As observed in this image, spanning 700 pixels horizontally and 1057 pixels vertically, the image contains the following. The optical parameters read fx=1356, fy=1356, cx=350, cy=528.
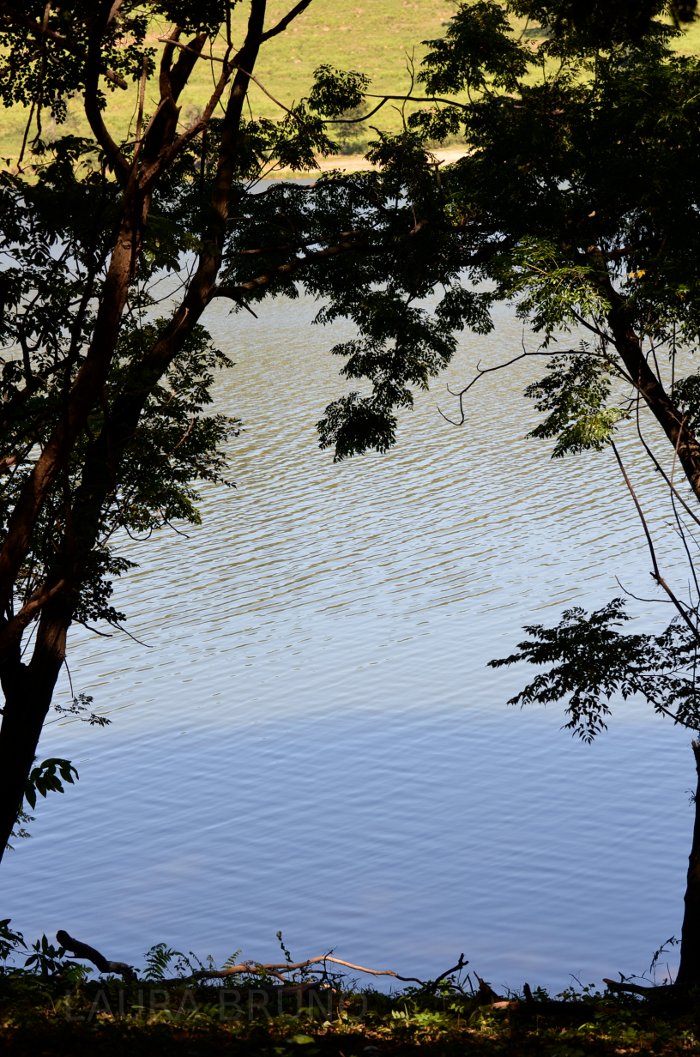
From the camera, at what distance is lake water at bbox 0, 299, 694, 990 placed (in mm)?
12977

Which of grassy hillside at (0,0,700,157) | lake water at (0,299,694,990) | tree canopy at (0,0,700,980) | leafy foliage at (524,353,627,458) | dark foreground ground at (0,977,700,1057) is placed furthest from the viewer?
grassy hillside at (0,0,700,157)

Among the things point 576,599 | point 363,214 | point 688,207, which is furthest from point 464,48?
point 576,599

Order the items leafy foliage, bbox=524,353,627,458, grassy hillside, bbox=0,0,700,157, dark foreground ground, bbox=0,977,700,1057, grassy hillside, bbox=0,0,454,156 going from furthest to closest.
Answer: grassy hillside, bbox=0,0,454,156, grassy hillside, bbox=0,0,700,157, leafy foliage, bbox=524,353,627,458, dark foreground ground, bbox=0,977,700,1057

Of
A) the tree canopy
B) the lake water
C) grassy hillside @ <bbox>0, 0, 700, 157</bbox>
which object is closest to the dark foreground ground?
the tree canopy

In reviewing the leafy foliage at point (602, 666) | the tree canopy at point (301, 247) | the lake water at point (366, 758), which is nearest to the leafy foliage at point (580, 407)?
the tree canopy at point (301, 247)

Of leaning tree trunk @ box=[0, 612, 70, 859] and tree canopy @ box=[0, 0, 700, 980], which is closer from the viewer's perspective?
tree canopy @ box=[0, 0, 700, 980]

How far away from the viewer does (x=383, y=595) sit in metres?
21.5

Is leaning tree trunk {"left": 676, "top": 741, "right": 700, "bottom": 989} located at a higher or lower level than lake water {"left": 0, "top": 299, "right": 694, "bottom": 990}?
lower

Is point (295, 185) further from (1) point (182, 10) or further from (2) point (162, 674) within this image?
(2) point (162, 674)

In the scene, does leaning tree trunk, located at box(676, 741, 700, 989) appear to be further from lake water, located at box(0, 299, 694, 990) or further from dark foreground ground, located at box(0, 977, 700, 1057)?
lake water, located at box(0, 299, 694, 990)

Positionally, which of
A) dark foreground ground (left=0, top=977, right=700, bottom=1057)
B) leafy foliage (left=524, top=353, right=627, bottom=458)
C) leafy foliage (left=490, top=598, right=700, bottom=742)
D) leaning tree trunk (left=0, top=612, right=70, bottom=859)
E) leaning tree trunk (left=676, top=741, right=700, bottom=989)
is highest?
leafy foliage (left=524, top=353, right=627, bottom=458)

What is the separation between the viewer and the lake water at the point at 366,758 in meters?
13.0

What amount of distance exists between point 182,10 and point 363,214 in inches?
181

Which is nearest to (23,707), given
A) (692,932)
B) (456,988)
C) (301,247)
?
(456,988)
